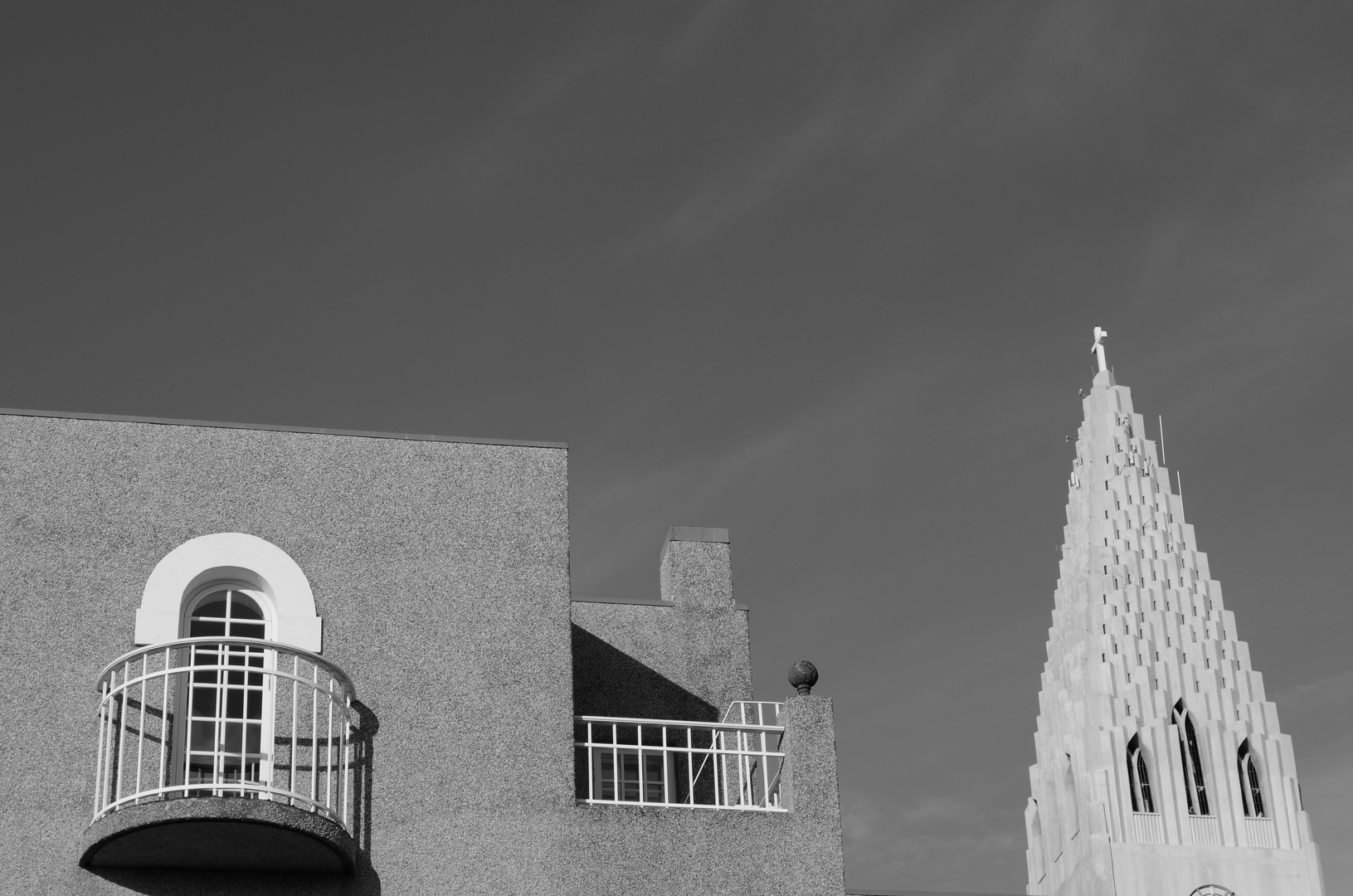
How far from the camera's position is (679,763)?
63.6 feet

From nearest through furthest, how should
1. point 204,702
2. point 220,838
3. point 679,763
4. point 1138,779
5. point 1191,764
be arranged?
point 220,838 < point 204,702 < point 679,763 < point 1138,779 < point 1191,764

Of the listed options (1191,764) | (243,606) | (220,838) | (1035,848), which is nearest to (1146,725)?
(1191,764)

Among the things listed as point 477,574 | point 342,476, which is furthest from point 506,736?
point 342,476

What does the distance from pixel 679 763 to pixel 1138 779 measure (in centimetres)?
4578

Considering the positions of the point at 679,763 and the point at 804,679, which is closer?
the point at 804,679

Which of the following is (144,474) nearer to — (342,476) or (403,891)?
(342,476)

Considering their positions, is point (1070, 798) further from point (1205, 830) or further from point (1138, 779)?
point (1205, 830)

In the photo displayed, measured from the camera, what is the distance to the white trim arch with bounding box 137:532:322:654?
15.8 metres

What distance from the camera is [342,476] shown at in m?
16.9

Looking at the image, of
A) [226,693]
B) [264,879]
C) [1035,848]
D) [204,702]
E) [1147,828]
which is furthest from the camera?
[1035,848]

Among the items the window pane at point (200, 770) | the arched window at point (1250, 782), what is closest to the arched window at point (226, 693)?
the window pane at point (200, 770)

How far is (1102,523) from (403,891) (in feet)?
187

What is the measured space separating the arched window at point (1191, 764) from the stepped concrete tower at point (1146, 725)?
53 millimetres

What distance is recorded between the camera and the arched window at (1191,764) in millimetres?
61719
